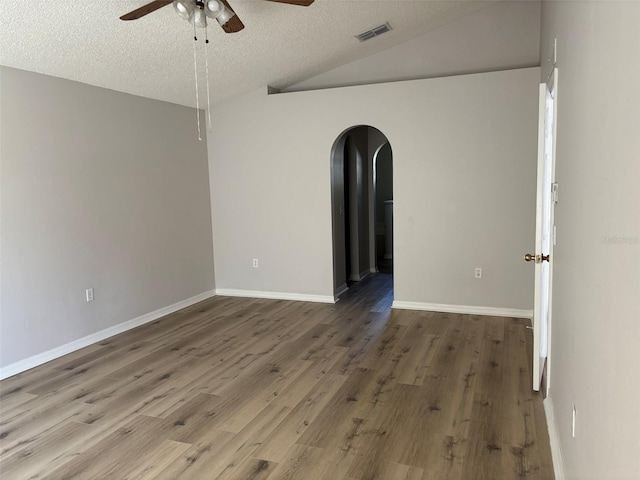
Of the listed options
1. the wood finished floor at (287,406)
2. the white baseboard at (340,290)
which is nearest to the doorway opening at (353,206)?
the white baseboard at (340,290)

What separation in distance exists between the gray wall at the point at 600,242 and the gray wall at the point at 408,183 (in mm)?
2495

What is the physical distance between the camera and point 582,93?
176 cm

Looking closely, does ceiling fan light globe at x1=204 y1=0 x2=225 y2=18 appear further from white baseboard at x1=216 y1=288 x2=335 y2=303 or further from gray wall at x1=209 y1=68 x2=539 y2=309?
white baseboard at x1=216 y1=288 x2=335 y2=303

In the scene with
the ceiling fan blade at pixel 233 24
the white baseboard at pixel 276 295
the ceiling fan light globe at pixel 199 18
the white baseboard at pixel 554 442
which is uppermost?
the ceiling fan blade at pixel 233 24

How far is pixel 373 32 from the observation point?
471 centimetres

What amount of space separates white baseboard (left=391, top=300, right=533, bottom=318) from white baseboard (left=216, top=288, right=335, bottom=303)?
85cm

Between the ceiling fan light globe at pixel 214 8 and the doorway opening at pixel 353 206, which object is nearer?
the ceiling fan light globe at pixel 214 8

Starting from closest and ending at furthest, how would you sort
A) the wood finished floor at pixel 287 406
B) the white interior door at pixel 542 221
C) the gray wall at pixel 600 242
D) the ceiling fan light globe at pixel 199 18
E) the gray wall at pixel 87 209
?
the gray wall at pixel 600 242 → the wood finished floor at pixel 287 406 → the ceiling fan light globe at pixel 199 18 → the white interior door at pixel 542 221 → the gray wall at pixel 87 209

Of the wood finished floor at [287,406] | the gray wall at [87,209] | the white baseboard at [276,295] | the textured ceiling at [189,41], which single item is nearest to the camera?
the wood finished floor at [287,406]

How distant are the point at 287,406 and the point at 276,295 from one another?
2851mm

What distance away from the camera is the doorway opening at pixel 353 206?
573cm

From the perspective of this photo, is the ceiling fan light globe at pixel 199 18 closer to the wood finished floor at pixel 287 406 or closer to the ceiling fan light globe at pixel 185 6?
the ceiling fan light globe at pixel 185 6

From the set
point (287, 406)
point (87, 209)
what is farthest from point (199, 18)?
point (287, 406)

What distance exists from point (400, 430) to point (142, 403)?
1.71 metres
